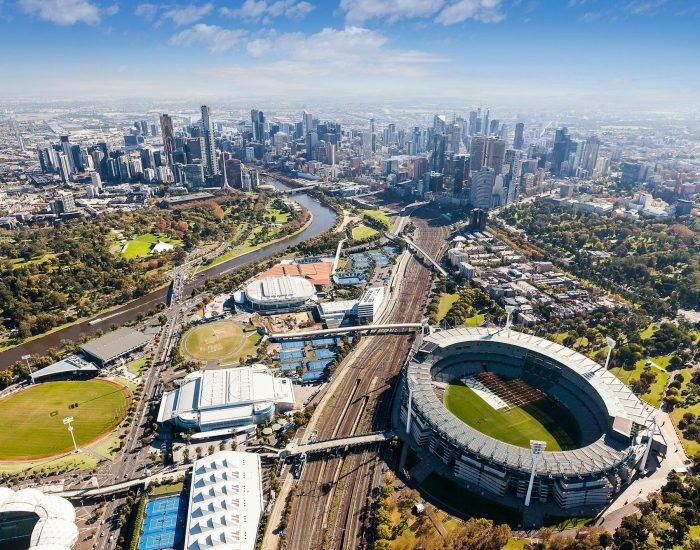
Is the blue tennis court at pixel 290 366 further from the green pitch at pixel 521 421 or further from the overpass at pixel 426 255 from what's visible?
the overpass at pixel 426 255

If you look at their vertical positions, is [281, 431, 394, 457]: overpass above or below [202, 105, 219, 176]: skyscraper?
below

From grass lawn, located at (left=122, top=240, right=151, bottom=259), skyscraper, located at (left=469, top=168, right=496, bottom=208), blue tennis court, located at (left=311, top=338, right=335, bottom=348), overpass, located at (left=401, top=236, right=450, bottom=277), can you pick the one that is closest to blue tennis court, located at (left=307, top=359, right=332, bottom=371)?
blue tennis court, located at (left=311, top=338, right=335, bottom=348)

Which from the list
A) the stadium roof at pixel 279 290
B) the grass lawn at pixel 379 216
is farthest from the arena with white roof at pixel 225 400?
the grass lawn at pixel 379 216

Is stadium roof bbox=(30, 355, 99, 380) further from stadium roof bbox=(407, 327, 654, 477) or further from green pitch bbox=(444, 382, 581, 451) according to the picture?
green pitch bbox=(444, 382, 581, 451)

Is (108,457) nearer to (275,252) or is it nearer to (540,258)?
(275,252)

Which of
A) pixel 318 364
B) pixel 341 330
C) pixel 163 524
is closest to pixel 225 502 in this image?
pixel 163 524

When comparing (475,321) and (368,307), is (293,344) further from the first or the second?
(475,321)
